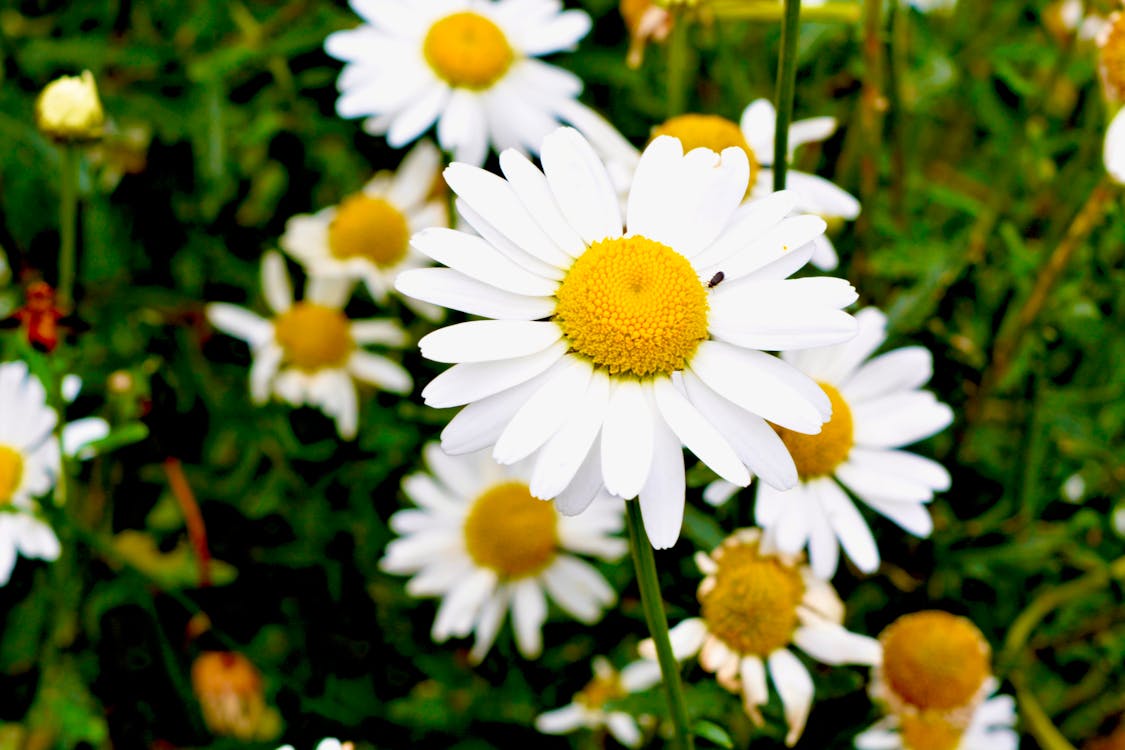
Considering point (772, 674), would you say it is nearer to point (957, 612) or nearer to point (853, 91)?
point (957, 612)

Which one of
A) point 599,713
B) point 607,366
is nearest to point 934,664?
point 599,713

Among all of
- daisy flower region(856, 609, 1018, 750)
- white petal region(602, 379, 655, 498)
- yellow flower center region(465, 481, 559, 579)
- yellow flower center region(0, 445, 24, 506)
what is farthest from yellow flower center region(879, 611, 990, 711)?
yellow flower center region(0, 445, 24, 506)

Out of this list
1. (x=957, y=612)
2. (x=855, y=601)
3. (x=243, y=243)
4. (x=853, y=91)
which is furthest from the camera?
(x=243, y=243)

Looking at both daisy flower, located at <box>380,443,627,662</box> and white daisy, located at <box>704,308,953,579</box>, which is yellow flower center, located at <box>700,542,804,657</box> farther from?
daisy flower, located at <box>380,443,627,662</box>

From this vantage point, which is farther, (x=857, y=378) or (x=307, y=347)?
(x=307, y=347)

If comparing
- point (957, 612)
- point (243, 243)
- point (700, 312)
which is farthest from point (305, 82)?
point (957, 612)

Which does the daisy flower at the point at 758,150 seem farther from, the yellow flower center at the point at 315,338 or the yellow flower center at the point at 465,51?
the yellow flower center at the point at 315,338
